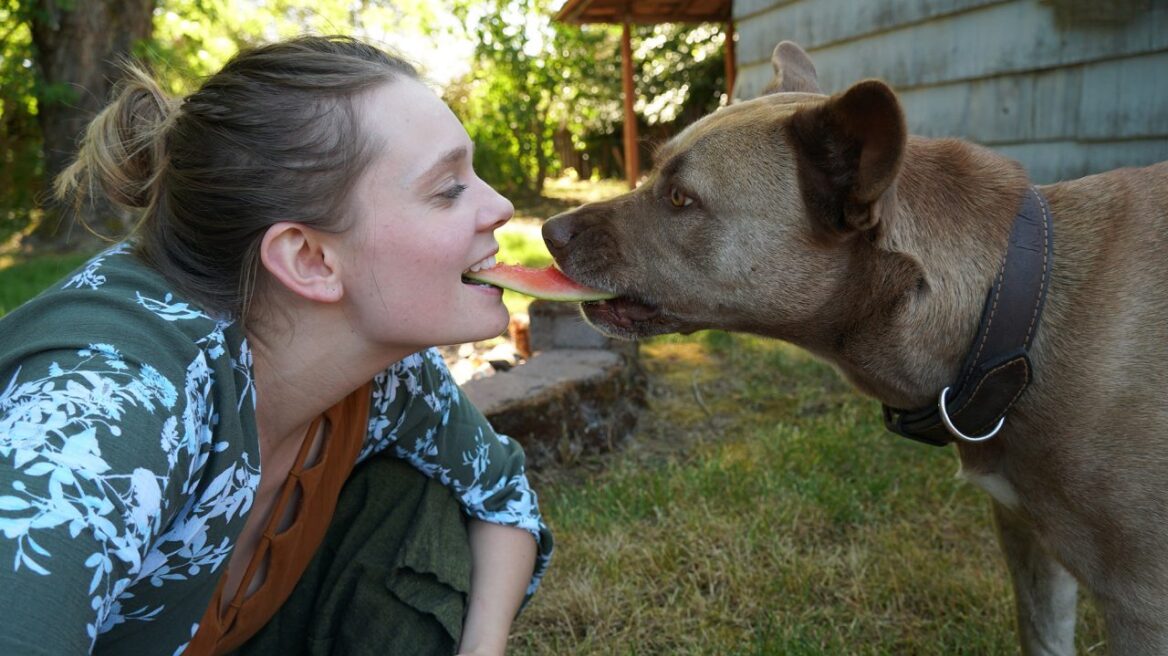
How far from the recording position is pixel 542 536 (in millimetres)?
2752

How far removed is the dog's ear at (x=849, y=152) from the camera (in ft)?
7.02

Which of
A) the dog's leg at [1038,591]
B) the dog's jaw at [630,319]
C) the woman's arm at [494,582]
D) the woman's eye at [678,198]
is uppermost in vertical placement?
the woman's eye at [678,198]

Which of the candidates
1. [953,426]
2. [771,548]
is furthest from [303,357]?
[771,548]

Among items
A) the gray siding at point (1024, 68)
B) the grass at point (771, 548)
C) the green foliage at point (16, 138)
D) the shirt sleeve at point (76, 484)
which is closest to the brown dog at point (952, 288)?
the grass at point (771, 548)

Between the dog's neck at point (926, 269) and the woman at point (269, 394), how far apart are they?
0.94m

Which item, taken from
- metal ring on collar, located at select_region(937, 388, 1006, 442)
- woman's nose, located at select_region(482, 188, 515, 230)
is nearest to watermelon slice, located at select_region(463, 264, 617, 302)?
woman's nose, located at select_region(482, 188, 515, 230)

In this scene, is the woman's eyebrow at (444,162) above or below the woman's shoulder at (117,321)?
above

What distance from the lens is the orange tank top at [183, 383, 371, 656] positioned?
2162 mm

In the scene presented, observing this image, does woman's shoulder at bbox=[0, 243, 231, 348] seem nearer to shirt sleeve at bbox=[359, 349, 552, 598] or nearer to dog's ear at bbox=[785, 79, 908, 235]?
shirt sleeve at bbox=[359, 349, 552, 598]

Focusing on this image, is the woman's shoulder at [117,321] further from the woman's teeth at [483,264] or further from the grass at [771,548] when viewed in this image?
the grass at [771,548]

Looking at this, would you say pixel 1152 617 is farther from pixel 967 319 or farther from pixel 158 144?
pixel 158 144

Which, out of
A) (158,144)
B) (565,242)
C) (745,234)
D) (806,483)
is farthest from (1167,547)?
(158,144)

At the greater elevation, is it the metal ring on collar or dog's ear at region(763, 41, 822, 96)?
dog's ear at region(763, 41, 822, 96)

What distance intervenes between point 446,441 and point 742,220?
1.00 metres
